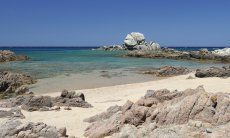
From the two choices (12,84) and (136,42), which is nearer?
(12,84)

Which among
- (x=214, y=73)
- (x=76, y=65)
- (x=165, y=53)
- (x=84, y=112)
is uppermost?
(x=214, y=73)

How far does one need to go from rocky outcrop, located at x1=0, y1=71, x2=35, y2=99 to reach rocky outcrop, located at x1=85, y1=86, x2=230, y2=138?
14.4 meters

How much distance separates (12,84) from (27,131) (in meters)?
19.2

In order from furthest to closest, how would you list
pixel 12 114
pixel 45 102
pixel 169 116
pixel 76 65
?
pixel 76 65 → pixel 45 102 → pixel 12 114 → pixel 169 116

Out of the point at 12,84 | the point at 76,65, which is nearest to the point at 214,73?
the point at 12,84

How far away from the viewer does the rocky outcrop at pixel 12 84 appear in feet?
92.9

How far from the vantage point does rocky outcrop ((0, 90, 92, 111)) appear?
20.2m

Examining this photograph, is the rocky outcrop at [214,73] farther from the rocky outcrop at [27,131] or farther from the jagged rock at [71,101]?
the rocky outcrop at [27,131]

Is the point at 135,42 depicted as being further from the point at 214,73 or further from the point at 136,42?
the point at 214,73

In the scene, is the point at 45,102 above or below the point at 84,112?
above

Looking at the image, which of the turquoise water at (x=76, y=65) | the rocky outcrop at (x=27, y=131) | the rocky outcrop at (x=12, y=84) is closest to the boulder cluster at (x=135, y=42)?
the turquoise water at (x=76, y=65)

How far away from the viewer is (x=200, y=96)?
13.9 metres

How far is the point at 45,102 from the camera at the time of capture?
20.7 meters

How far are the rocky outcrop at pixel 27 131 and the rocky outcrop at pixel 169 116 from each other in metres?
1.56
